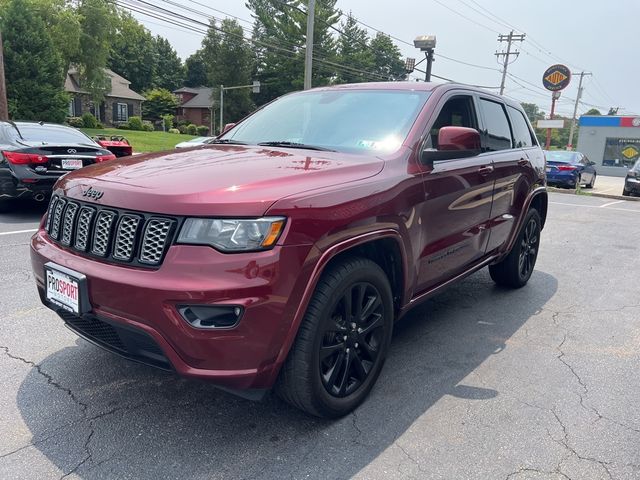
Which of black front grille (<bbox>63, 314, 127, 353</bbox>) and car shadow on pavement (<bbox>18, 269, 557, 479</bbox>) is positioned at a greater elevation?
black front grille (<bbox>63, 314, 127, 353</bbox>)

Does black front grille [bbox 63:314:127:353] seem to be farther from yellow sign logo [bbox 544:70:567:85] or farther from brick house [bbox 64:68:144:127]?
brick house [bbox 64:68:144:127]

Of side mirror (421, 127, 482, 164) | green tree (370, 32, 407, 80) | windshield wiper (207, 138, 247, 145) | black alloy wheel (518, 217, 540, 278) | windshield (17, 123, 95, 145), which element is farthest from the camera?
green tree (370, 32, 407, 80)

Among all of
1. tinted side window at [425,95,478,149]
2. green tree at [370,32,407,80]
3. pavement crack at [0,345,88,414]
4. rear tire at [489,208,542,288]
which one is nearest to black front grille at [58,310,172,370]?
pavement crack at [0,345,88,414]

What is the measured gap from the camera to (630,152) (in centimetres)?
3750

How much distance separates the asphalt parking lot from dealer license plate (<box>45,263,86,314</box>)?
63 cm

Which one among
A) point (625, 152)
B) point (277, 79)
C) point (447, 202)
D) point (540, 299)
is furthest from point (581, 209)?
point (277, 79)

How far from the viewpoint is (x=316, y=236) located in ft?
Result: 7.61

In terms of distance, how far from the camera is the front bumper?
82.2 inches

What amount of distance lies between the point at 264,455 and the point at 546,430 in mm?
1505

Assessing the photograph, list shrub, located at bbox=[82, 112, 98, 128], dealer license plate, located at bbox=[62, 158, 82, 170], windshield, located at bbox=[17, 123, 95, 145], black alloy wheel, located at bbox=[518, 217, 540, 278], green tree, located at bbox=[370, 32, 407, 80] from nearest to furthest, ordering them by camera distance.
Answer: black alloy wheel, located at bbox=[518, 217, 540, 278] → dealer license plate, located at bbox=[62, 158, 82, 170] → windshield, located at bbox=[17, 123, 95, 145] → shrub, located at bbox=[82, 112, 98, 128] → green tree, located at bbox=[370, 32, 407, 80]

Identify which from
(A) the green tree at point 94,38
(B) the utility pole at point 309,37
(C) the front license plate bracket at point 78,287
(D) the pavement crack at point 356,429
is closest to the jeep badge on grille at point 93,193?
(C) the front license plate bracket at point 78,287

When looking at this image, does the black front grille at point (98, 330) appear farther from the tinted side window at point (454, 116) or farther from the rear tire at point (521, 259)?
the rear tire at point (521, 259)

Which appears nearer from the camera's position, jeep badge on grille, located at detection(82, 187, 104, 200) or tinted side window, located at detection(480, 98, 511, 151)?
jeep badge on grille, located at detection(82, 187, 104, 200)

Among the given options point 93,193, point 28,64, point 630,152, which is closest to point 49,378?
point 93,193
